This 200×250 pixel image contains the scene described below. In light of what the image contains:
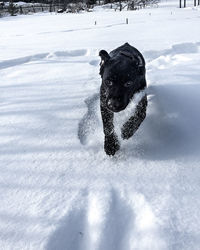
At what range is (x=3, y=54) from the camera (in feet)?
18.8

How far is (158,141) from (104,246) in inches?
45.9

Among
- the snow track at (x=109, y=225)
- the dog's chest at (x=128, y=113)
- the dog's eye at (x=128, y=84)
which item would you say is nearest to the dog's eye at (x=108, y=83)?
the dog's eye at (x=128, y=84)

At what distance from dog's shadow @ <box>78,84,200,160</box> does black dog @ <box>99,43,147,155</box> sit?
0.40ft

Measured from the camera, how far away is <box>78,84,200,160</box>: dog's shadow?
2.27 m

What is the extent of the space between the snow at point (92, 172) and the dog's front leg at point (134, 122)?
10 centimetres

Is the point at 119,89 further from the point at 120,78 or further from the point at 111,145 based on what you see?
the point at 111,145

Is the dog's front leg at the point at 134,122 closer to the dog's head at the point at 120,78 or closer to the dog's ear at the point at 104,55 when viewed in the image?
the dog's head at the point at 120,78

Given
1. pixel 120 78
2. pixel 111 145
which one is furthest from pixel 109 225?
pixel 120 78

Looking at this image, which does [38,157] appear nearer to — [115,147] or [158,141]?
[115,147]

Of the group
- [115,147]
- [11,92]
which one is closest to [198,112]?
[115,147]

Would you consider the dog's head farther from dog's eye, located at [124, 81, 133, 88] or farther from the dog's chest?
the dog's chest

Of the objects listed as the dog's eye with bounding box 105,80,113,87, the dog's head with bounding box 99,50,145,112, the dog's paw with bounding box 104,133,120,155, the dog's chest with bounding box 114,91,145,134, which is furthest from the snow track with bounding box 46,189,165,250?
the dog's chest with bounding box 114,91,145,134

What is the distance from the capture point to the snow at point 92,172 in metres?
1.51

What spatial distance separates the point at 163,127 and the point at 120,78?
0.74 meters
